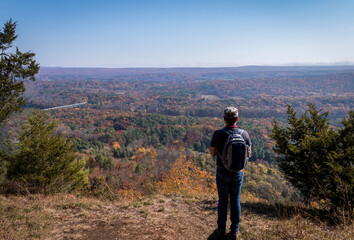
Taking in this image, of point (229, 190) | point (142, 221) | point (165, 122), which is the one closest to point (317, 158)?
point (229, 190)

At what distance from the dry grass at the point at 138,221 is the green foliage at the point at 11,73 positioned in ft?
14.9

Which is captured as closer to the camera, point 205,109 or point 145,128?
point 145,128

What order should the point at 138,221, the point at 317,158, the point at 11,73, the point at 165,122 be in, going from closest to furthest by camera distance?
1. the point at 138,221
2. the point at 317,158
3. the point at 11,73
4. the point at 165,122

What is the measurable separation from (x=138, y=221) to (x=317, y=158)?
4603mm

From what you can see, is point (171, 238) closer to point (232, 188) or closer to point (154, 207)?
point (232, 188)

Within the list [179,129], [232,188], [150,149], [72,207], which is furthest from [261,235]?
[179,129]

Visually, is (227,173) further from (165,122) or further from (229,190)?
(165,122)

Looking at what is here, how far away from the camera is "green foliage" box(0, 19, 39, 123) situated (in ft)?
23.9

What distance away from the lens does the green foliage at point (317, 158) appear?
4.29 m

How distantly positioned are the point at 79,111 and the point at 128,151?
47574 millimetres

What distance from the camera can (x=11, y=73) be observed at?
7.61 meters

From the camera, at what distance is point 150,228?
3.29 meters

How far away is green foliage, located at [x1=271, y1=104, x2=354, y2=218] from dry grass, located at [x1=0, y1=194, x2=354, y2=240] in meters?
1.23

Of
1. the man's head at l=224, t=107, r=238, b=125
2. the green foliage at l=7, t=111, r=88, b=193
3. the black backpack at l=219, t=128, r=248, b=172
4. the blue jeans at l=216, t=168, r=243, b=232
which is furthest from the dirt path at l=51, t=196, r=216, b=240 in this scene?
the green foliage at l=7, t=111, r=88, b=193
